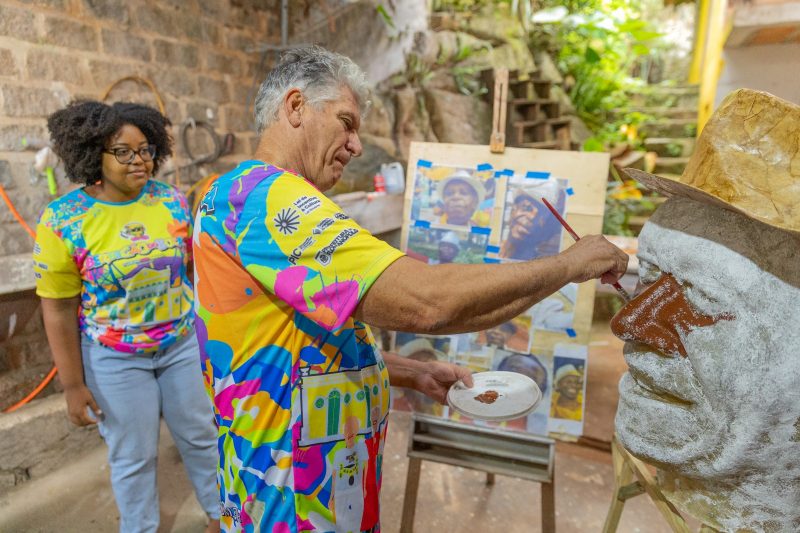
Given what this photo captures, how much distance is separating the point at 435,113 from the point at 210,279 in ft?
14.0

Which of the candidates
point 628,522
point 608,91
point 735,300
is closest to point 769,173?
point 735,300

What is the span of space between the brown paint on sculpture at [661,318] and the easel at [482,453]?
0.92m

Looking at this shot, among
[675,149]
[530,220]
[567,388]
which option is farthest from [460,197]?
[675,149]

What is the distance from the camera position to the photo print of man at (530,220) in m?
2.24

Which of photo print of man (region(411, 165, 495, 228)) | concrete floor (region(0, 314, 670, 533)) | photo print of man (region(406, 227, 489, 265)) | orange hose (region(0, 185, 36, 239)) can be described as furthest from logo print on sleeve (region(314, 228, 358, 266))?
orange hose (region(0, 185, 36, 239))

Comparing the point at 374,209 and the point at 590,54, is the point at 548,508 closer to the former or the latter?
the point at 374,209

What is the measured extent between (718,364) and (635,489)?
28.1 inches

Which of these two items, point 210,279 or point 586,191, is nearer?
point 210,279

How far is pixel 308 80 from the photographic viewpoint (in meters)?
1.04

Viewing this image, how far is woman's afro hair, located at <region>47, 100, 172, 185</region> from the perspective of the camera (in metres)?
1.75

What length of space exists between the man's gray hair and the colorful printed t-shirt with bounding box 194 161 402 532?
0.60 feet

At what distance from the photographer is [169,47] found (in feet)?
9.73

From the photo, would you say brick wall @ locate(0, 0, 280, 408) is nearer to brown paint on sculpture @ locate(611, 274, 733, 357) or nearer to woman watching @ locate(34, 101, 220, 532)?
woman watching @ locate(34, 101, 220, 532)

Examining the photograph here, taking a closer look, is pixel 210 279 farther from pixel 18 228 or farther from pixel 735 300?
pixel 18 228
